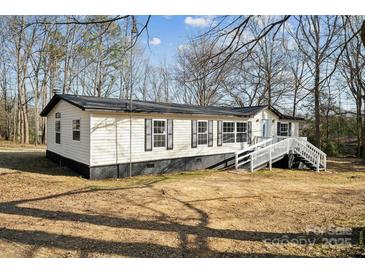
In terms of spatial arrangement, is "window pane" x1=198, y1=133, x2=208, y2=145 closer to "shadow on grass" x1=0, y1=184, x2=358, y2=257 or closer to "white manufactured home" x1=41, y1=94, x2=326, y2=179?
"white manufactured home" x1=41, y1=94, x2=326, y2=179

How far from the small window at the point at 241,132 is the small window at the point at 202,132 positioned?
244 centimetres

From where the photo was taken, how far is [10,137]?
28.4 metres

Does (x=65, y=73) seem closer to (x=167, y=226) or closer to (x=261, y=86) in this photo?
(x=261, y=86)

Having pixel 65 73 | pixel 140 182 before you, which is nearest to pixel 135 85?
pixel 65 73

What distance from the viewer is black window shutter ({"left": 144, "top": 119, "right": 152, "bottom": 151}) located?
446 inches

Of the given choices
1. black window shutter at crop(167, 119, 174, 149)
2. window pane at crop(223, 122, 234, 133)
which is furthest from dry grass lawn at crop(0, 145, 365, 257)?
window pane at crop(223, 122, 234, 133)

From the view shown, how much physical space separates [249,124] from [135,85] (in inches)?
879

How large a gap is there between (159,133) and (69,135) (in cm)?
389

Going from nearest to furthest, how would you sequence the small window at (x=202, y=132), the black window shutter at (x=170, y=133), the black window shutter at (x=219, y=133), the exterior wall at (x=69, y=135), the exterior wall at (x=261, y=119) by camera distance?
the exterior wall at (x=69, y=135) → the black window shutter at (x=170, y=133) → the small window at (x=202, y=132) → the black window shutter at (x=219, y=133) → the exterior wall at (x=261, y=119)

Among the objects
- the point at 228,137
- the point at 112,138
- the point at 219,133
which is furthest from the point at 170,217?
the point at 228,137

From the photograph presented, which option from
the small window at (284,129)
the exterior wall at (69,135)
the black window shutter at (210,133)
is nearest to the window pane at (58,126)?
the exterior wall at (69,135)

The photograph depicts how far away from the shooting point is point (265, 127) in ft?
56.2

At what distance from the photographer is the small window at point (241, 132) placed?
50.3 feet

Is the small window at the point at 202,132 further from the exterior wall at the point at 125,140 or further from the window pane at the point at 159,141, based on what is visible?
the window pane at the point at 159,141
